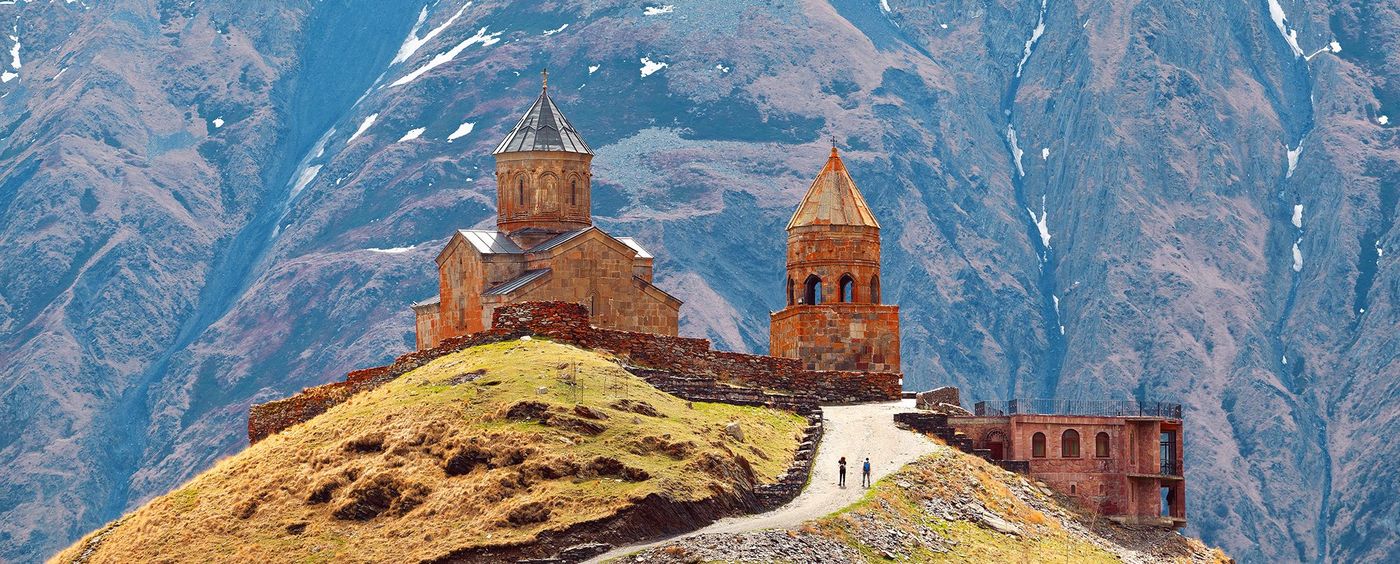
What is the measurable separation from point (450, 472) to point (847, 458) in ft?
45.5

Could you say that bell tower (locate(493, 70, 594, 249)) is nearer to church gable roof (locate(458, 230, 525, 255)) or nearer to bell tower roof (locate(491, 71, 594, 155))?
bell tower roof (locate(491, 71, 594, 155))

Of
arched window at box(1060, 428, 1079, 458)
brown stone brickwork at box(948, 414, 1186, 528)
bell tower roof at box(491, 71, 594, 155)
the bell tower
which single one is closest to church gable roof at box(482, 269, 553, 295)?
the bell tower

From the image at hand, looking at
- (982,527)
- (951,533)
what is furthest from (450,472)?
(982,527)

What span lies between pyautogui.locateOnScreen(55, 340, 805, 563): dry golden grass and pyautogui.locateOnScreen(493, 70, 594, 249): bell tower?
1857cm

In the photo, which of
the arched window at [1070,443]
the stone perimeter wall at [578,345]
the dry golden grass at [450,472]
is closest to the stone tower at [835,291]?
the stone perimeter wall at [578,345]

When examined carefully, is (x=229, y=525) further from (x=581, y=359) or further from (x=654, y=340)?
(x=654, y=340)

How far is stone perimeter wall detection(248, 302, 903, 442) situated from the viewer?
7888 centimetres

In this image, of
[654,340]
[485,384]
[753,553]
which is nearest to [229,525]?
[485,384]

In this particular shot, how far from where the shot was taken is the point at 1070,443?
285ft

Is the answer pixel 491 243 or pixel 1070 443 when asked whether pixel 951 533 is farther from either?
pixel 491 243

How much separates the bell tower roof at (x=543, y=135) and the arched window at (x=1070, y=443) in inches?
754

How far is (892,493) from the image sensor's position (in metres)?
72.9

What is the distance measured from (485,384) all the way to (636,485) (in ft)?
26.4

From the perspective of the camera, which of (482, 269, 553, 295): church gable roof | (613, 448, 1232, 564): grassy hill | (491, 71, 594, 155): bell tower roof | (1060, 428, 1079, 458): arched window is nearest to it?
(613, 448, 1232, 564): grassy hill
